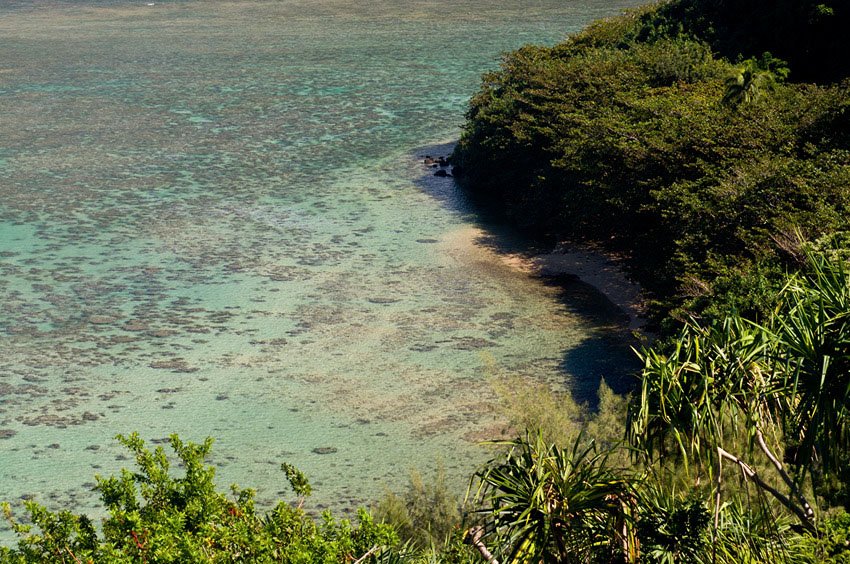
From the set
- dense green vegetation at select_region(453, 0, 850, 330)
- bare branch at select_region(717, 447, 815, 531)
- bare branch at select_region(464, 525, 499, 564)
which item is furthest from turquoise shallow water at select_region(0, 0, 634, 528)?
bare branch at select_region(717, 447, 815, 531)

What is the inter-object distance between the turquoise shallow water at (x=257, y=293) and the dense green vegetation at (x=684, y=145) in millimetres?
2357

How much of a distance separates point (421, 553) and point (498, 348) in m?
11.8

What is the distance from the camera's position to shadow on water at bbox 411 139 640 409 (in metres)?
21.7

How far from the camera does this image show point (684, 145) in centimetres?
2620

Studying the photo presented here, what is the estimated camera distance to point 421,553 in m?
11.9

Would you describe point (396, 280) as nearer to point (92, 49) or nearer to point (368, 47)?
point (368, 47)

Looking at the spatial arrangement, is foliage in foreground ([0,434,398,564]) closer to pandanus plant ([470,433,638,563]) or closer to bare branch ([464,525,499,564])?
bare branch ([464,525,499,564])

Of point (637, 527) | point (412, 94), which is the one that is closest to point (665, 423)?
point (637, 527)

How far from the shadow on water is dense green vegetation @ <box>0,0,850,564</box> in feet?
2.82

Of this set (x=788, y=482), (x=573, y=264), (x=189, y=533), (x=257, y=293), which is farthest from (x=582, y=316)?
(x=189, y=533)

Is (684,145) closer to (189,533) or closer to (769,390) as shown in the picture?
(769,390)

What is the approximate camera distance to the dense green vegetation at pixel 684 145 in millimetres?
20922

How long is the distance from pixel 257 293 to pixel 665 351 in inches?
477

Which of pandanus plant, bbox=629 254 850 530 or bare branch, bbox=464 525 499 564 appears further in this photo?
bare branch, bbox=464 525 499 564
